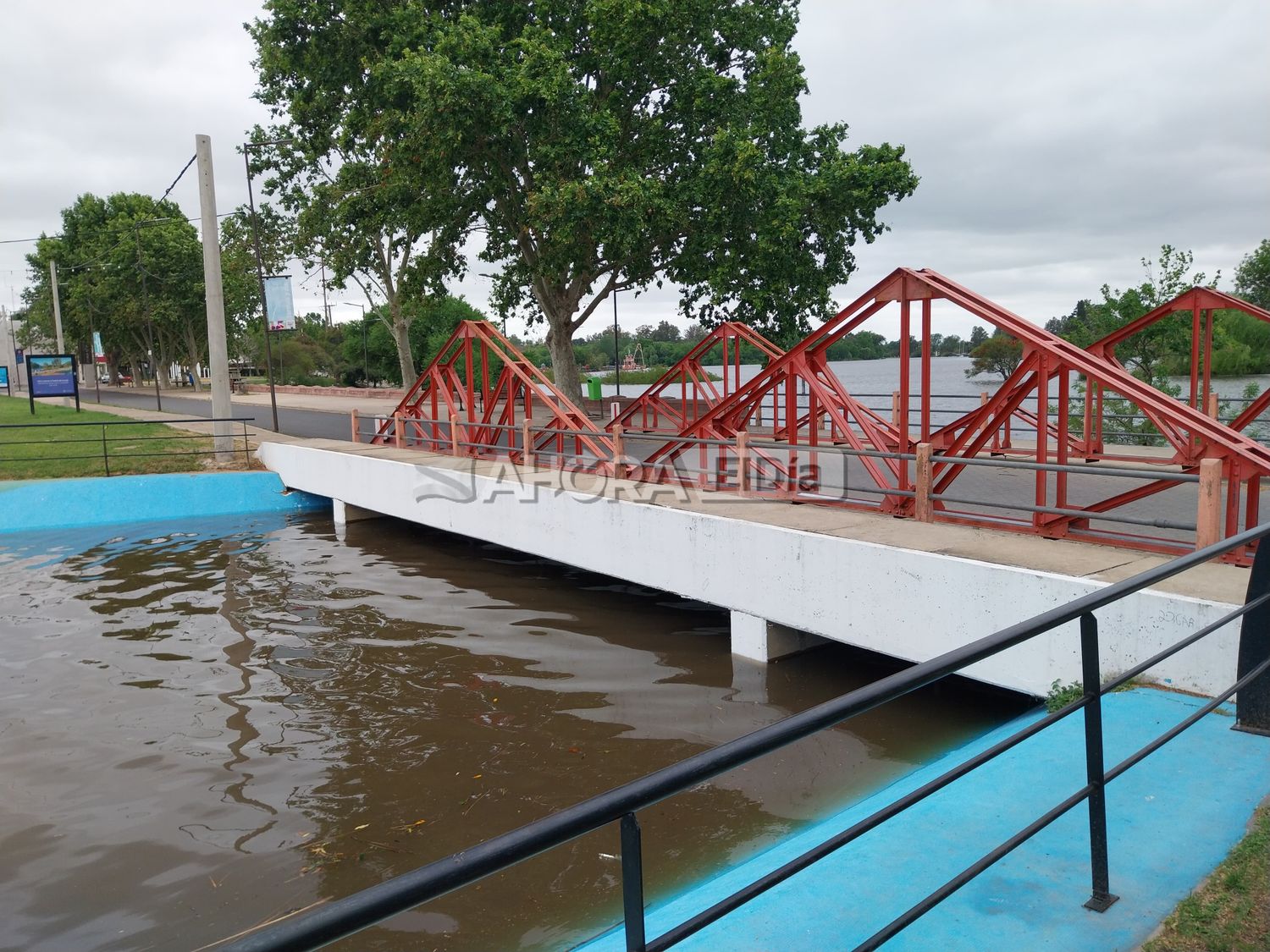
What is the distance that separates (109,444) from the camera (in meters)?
24.1

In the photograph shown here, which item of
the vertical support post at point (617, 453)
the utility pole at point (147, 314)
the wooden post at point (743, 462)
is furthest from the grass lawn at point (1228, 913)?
the utility pole at point (147, 314)

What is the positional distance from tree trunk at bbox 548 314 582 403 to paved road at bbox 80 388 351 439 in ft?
20.9

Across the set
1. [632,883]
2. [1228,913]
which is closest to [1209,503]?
[1228,913]

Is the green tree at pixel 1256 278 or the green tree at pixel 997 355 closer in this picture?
the green tree at pixel 997 355

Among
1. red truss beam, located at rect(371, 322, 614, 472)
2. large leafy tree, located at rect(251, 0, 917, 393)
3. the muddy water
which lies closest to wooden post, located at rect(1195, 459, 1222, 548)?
the muddy water

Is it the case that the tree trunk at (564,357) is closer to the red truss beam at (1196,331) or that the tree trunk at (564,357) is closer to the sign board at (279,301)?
the sign board at (279,301)

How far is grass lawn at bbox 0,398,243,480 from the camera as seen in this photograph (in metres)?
21.4

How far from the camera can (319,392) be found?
177 feet

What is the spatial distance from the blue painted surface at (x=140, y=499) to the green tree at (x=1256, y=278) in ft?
135

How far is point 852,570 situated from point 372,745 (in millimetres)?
4547

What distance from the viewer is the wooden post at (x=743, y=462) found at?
1127 centimetres

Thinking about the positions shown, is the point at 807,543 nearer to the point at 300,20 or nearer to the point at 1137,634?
the point at 1137,634

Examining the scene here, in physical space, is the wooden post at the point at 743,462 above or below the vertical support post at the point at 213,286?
below

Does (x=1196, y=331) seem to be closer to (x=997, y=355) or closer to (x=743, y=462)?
(x=743, y=462)
